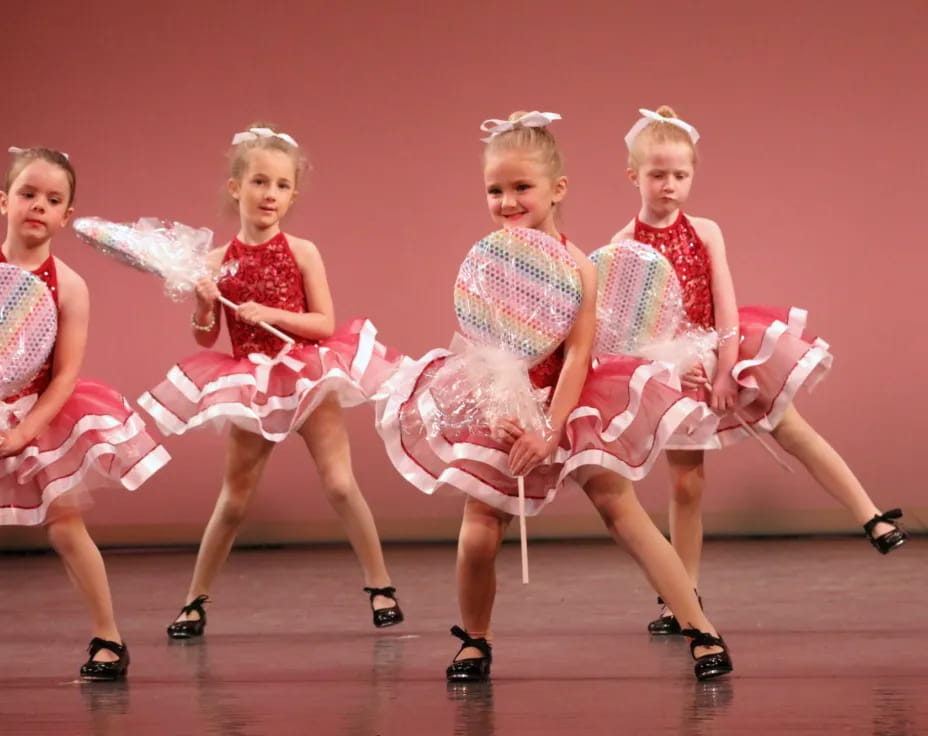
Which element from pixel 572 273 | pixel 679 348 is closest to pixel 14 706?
pixel 572 273

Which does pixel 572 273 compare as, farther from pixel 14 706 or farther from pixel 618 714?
pixel 14 706

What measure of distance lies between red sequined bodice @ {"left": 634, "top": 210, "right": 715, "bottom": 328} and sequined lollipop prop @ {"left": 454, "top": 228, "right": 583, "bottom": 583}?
817 millimetres

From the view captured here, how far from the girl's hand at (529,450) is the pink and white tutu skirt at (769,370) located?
0.88 meters

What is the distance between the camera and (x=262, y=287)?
3.90 meters

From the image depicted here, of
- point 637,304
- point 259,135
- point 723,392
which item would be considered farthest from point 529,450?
point 259,135

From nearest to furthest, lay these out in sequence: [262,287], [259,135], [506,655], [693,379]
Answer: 1. [506,655]
2. [693,379]
3. [262,287]
4. [259,135]

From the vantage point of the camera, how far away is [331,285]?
588 cm

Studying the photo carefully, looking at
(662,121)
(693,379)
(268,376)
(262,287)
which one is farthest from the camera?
(262,287)

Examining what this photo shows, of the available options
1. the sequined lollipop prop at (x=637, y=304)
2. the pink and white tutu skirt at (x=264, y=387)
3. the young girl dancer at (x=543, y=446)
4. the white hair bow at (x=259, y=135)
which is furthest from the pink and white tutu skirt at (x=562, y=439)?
the white hair bow at (x=259, y=135)

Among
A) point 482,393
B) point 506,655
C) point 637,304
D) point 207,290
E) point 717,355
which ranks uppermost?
point 207,290

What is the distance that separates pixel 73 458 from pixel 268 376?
75cm

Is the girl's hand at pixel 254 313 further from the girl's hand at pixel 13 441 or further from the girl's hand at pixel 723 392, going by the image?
the girl's hand at pixel 723 392

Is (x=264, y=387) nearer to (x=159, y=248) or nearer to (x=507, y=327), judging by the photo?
(x=159, y=248)

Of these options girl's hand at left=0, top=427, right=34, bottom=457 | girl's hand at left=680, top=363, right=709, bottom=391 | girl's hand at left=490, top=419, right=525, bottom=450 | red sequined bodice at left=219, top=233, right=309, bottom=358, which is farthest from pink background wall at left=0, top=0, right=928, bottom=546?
girl's hand at left=490, top=419, right=525, bottom=450
